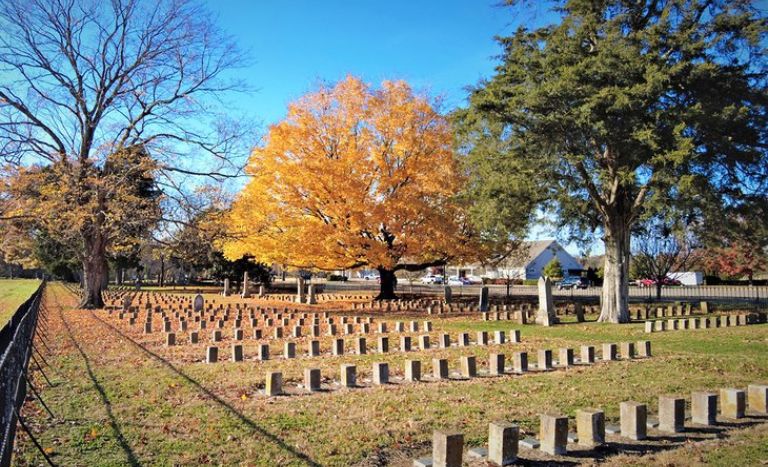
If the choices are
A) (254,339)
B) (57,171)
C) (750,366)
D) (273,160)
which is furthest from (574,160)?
(57,171)

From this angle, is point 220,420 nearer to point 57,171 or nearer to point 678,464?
point 678,464

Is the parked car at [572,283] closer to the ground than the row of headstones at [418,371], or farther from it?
closer to the ground

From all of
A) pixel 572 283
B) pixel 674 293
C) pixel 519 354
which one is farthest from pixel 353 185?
pixel 572 283

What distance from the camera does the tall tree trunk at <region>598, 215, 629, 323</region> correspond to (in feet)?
57.6

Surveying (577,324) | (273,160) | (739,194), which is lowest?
(577,324)

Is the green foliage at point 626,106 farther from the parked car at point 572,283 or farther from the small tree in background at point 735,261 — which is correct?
the parked car at point 572,283

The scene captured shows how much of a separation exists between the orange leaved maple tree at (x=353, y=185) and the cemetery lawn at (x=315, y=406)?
11.5m

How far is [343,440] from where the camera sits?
515 centimetres

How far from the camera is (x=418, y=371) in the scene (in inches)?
310

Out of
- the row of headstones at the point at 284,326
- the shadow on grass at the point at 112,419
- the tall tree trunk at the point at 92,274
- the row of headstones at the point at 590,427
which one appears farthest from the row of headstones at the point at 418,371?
the tall tree trunk at the point at 92,274

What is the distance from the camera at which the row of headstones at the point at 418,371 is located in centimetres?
722

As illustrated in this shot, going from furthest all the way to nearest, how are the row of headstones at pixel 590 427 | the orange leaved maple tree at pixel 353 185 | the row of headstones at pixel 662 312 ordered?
the orange leaved maple tree at pixel 353 185, the row of headstones at pixel 662 312, the row of headstones at pixel 590 427

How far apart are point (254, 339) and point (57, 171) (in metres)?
12.0

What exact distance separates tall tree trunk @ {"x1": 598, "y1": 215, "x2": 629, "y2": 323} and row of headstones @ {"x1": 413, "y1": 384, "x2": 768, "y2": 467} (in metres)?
11.7
